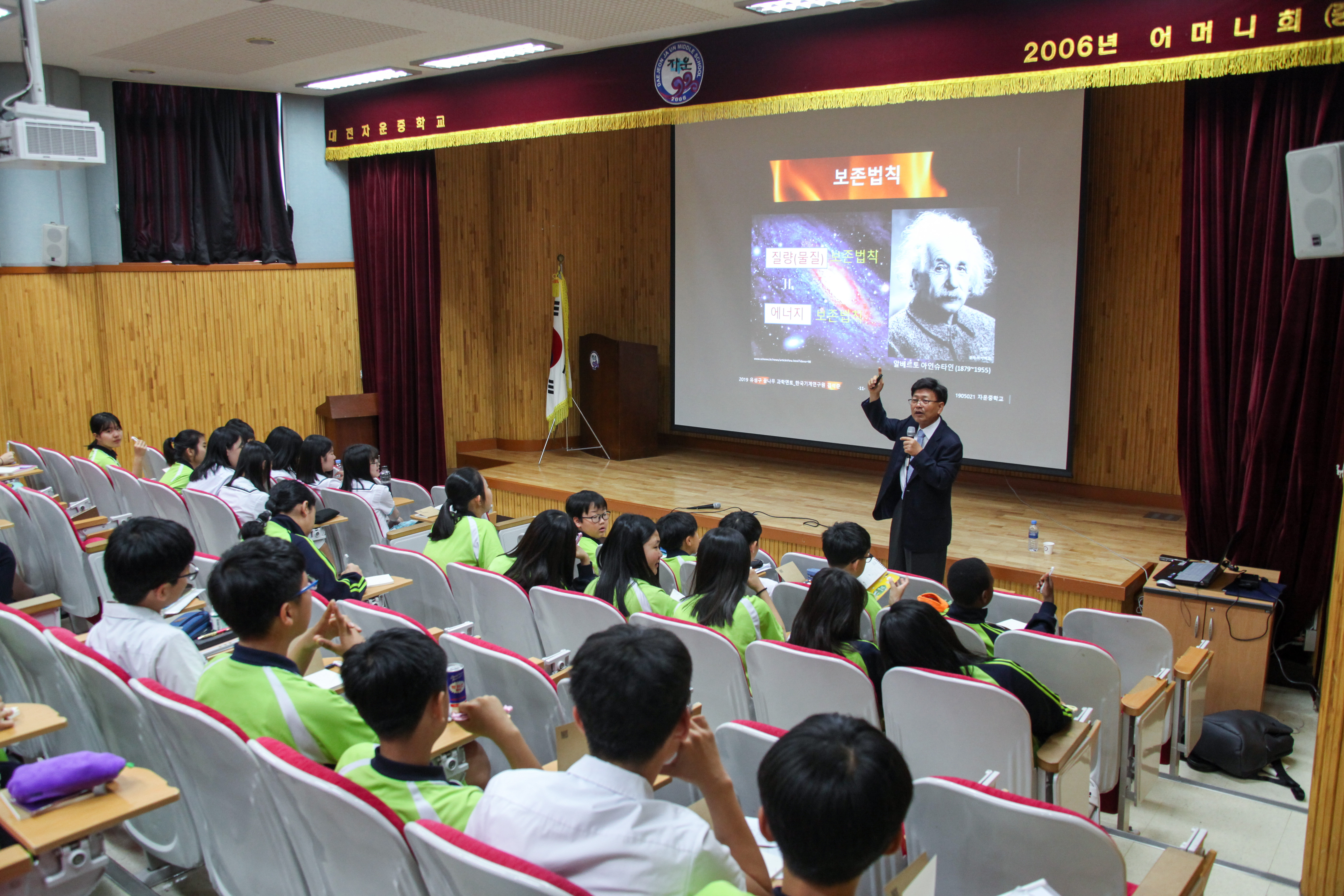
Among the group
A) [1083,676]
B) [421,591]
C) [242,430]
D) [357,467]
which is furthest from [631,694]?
[242,430]

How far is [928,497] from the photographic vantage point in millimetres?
5219

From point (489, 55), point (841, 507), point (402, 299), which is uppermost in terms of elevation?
point (489, 55)

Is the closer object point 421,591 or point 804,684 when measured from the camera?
point 804,684

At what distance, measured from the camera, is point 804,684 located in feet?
9.71

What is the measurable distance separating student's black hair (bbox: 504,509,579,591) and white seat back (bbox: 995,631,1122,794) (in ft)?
5.47

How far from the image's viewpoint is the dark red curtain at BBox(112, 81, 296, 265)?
8.44 meters

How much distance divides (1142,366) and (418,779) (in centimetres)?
662

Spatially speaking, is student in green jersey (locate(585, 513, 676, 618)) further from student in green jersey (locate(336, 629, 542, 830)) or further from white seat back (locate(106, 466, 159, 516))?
white seat back (locate(106, 466, 159, 516))

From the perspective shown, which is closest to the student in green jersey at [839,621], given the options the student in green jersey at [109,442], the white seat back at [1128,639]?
the white seat back at [1128,639]

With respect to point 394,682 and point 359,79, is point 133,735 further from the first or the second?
point 359,79

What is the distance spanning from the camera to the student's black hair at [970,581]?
11.2 feet

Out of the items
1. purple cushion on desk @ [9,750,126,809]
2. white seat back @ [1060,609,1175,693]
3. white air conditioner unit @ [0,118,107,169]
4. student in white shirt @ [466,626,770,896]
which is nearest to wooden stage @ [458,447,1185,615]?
white seat back @ [1060,609,1175,693]

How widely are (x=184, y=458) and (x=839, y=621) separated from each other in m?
5.05

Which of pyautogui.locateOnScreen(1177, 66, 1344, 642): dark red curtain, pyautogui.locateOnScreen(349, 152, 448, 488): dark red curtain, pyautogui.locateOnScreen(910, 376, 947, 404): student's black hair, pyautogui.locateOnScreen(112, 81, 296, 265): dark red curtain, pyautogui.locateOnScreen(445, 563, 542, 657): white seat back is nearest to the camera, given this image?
pyautogui.locateOnScreen(445, 563, 542, 657): white seat back
